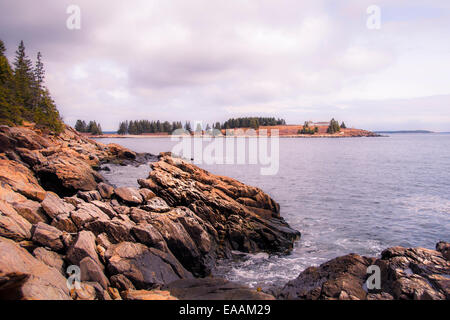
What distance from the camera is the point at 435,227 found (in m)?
22.0

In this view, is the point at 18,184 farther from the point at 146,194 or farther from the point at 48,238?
the point at 146,194

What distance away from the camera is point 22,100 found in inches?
2067

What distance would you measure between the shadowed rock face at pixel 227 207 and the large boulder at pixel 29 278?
9.99m

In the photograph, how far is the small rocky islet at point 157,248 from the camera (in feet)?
31.7

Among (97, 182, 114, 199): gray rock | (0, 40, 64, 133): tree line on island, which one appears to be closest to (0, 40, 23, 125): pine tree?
(0, 40, 64, 133): tree line on island

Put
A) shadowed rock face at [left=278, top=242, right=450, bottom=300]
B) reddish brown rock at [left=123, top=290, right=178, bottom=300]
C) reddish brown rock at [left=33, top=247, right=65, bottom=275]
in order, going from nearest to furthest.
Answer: reddish brown rock at [left=123, top=290, right=178, bottom=300], shadowed rock face at [left=278, top=242, right=450, bottom=300], reddish brown rock at [left=33, top=247, right=65, bottom=275]

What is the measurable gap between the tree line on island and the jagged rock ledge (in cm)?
2199

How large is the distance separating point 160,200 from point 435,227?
906 inches

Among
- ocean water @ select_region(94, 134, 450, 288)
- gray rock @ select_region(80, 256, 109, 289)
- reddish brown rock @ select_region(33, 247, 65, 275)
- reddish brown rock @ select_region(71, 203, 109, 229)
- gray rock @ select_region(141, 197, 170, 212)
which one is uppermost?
reddish brown rock @ select_region(71, 203, 109, 229)

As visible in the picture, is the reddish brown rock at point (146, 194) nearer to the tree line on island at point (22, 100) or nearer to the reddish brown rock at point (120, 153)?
the tree line on island at point (22, 100)

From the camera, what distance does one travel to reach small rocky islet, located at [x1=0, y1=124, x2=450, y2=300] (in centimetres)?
967

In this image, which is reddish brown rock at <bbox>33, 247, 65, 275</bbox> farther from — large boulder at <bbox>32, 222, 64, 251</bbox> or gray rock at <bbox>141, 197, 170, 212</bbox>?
gray rock at <bbox>141, 197, 170, 212</bbox>

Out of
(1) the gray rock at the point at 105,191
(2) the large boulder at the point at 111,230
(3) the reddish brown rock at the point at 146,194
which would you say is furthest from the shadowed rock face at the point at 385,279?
(1) the gray rock at the point at 105,191
